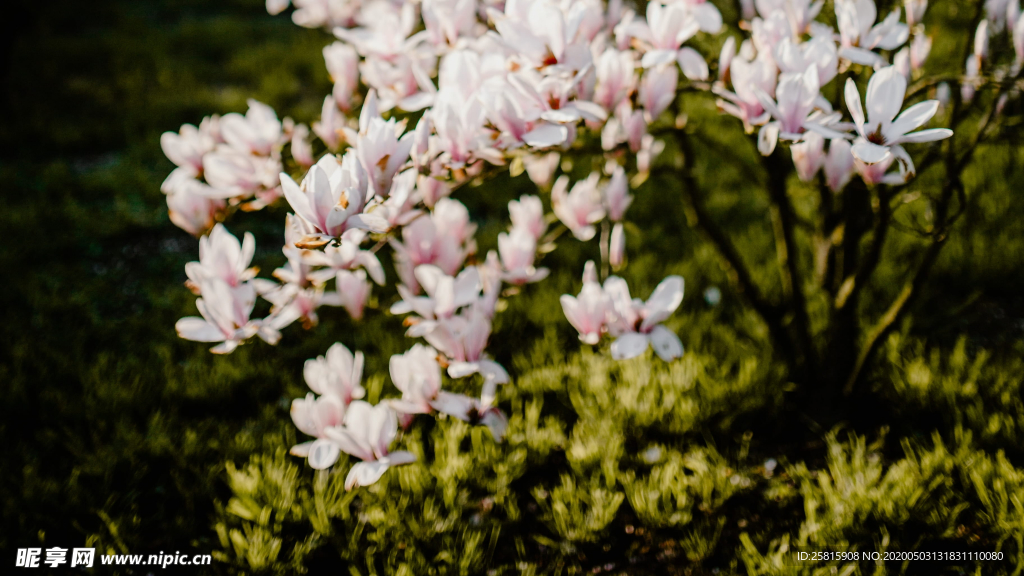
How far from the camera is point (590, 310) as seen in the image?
134 centimetres

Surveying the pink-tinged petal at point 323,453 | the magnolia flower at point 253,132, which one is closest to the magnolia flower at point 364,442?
the pink-tinged petal at point 323,453

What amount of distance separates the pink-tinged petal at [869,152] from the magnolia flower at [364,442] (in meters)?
0.98

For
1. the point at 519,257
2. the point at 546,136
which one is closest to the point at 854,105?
the point at 546,136

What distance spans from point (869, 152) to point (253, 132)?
1295 millimetres

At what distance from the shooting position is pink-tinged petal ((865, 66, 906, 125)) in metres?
1.11

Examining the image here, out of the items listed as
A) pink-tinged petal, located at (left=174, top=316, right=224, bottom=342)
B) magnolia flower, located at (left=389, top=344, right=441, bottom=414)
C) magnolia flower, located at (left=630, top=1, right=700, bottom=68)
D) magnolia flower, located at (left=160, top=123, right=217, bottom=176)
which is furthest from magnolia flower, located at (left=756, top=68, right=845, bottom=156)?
magnolia flower, located at (left=160, top=123, right=217, bottom=176)

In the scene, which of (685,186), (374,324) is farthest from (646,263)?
(374,324)

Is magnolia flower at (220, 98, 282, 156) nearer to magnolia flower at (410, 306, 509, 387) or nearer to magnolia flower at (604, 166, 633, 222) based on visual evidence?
magnolia flower at (410, 306, 509, 387)

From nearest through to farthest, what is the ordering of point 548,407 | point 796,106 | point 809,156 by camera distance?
point 796,106 < point 809,156 < point 548,407

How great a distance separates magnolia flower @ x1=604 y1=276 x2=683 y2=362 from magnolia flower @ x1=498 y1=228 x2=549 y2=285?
11.0 inches

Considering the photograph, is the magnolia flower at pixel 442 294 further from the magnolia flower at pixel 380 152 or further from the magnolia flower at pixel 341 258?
the magnolia flower at pixel 380 152

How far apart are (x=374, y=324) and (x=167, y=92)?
3046 mm

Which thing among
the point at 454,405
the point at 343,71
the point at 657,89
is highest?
the point at 657,89

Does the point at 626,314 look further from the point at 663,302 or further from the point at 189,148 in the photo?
the point at 189,148
